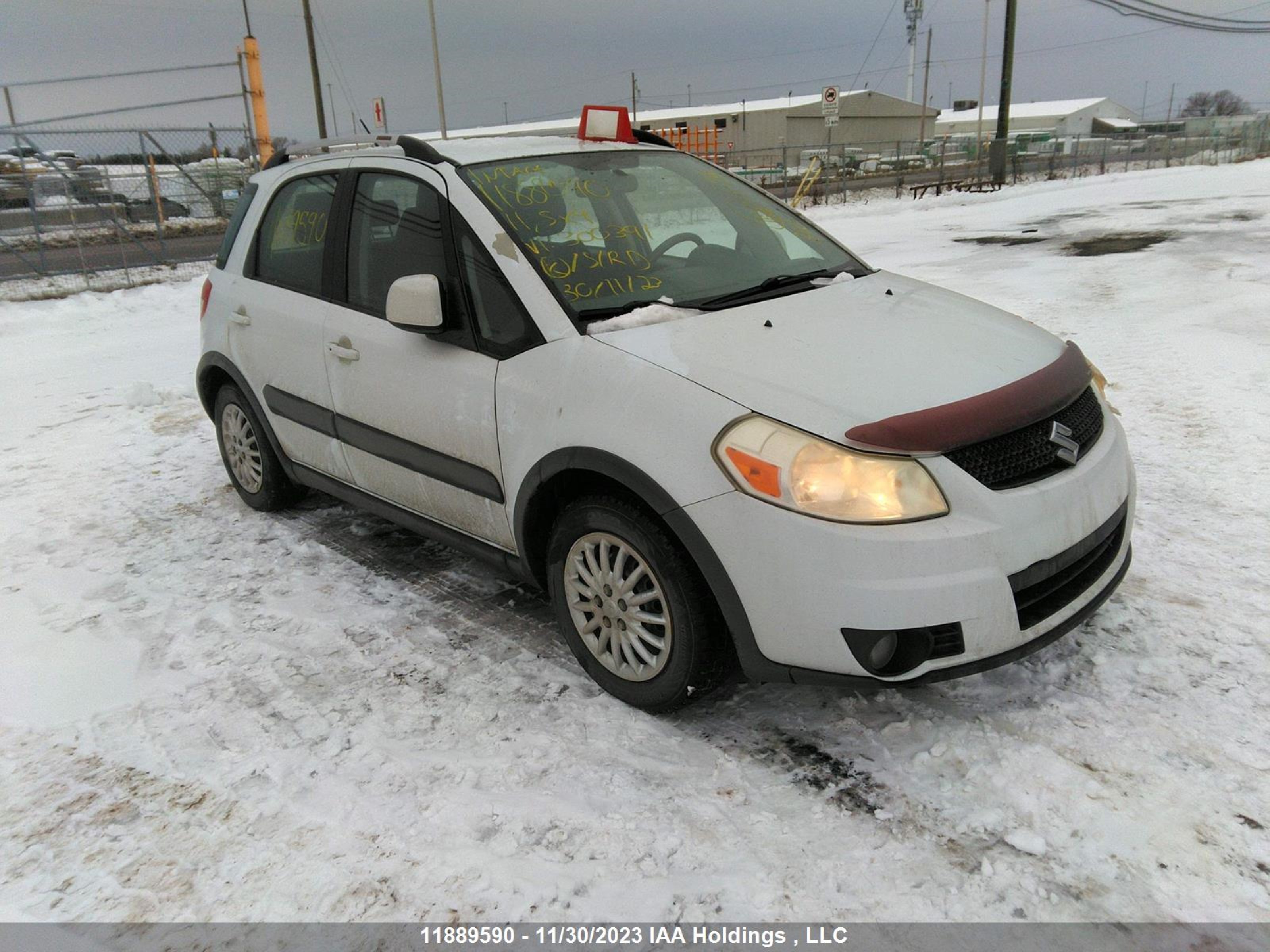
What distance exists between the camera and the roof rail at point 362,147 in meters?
3.56

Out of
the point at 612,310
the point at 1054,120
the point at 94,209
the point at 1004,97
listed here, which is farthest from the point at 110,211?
the point at 1054,120

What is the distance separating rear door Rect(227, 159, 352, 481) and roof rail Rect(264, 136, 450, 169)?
0.52 feet

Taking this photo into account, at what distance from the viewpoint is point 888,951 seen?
2.05 metres

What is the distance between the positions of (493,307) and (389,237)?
0.78 meters

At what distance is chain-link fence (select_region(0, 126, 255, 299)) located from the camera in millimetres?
12977

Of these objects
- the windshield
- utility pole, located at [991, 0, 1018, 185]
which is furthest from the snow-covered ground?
utility pole, located at [991, 0, 1018, 185]

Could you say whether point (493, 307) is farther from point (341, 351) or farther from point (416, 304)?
point (341, 351)

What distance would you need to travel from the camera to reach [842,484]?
7.88 feet

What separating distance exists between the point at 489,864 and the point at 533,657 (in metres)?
1.05

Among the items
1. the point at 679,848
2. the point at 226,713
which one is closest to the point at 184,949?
the point at 226,713

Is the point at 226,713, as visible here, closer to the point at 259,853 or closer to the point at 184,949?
the point at 259,853

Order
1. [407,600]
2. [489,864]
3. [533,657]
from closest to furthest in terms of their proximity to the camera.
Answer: [489,864]
[533,657]
[407,600]

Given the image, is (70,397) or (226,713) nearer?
(226,713)

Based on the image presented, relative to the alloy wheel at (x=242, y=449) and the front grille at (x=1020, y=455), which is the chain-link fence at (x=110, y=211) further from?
the front grille at (x=1020, y=455)
